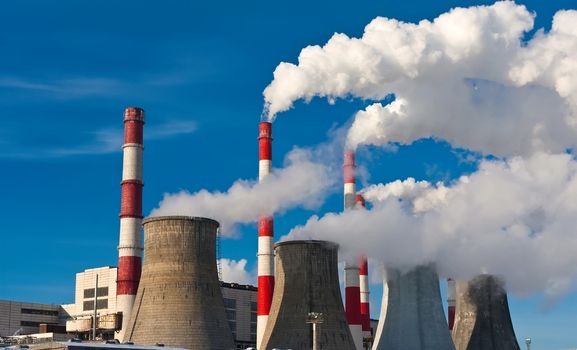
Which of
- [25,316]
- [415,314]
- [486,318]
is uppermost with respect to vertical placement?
[25,316]

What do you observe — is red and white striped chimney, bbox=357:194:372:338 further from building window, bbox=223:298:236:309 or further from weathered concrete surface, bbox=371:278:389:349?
building window, bbox=223:298:236:309

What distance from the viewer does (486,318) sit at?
74812mm

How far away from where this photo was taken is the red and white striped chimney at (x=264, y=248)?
69.1 meters

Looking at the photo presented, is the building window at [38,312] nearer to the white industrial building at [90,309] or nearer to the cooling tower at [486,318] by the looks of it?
the white industrial building at [90,309]

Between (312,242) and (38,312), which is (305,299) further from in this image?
(38,312)

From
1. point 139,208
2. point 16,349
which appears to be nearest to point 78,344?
point 16,349

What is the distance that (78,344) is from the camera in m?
33.3

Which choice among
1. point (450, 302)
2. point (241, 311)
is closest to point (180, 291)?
point (241, 311)

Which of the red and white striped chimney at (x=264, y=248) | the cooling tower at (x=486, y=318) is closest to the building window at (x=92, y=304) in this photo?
the red and white striped chimney at (x=264, y=248)

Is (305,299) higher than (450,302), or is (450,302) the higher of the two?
(450,302)

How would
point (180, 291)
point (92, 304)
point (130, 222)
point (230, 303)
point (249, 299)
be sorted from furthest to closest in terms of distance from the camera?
point (249, 299)
point (230, 303)
point (92, 304)
point (130, 222)
point (180, 291)

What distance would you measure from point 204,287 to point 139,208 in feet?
42.5

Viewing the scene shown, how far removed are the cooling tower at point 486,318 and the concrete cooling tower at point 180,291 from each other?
95.4ft

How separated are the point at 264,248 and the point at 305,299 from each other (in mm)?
10407
